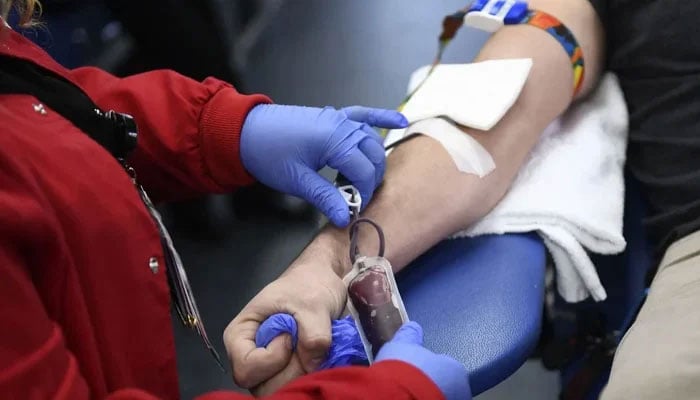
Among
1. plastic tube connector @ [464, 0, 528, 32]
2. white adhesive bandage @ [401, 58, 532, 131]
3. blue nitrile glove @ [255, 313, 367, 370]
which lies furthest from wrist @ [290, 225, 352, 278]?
plastic tube connector @ [464, 0, 528, 32]

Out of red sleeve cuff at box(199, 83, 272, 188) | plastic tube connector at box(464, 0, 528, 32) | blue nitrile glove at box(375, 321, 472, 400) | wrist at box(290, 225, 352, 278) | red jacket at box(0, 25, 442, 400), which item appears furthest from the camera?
plastic tube connector at box(464, 0, 528, 32)

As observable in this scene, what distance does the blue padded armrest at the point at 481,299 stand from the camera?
0.79 metres

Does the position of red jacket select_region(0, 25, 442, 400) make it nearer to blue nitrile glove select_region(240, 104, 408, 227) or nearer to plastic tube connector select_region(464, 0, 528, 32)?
blue nitrile glove select_region(240, 104, 408, 227)

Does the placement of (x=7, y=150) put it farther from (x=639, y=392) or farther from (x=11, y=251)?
(x=639, y=392)

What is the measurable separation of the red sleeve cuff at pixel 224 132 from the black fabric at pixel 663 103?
0.55 m

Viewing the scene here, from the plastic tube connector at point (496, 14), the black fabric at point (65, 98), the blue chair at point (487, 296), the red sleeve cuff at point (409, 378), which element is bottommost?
the blue chair at point (487, 296)

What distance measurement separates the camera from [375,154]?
0.94m

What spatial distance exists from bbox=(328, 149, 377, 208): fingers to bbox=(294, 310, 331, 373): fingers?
0.22 meters

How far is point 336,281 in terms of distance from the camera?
82 centimetres

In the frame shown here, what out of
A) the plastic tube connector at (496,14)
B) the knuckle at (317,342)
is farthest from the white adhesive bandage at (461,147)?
the knuckle at (317,342)

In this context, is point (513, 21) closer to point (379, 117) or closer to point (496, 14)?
point (496, 14)

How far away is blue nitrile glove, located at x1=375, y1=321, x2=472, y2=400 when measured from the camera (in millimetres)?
694

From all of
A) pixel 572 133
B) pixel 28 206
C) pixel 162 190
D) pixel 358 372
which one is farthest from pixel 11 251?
pixel 572 133

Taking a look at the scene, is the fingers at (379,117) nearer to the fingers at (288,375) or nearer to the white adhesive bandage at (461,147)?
the white adhesive bandage at (461,147)
